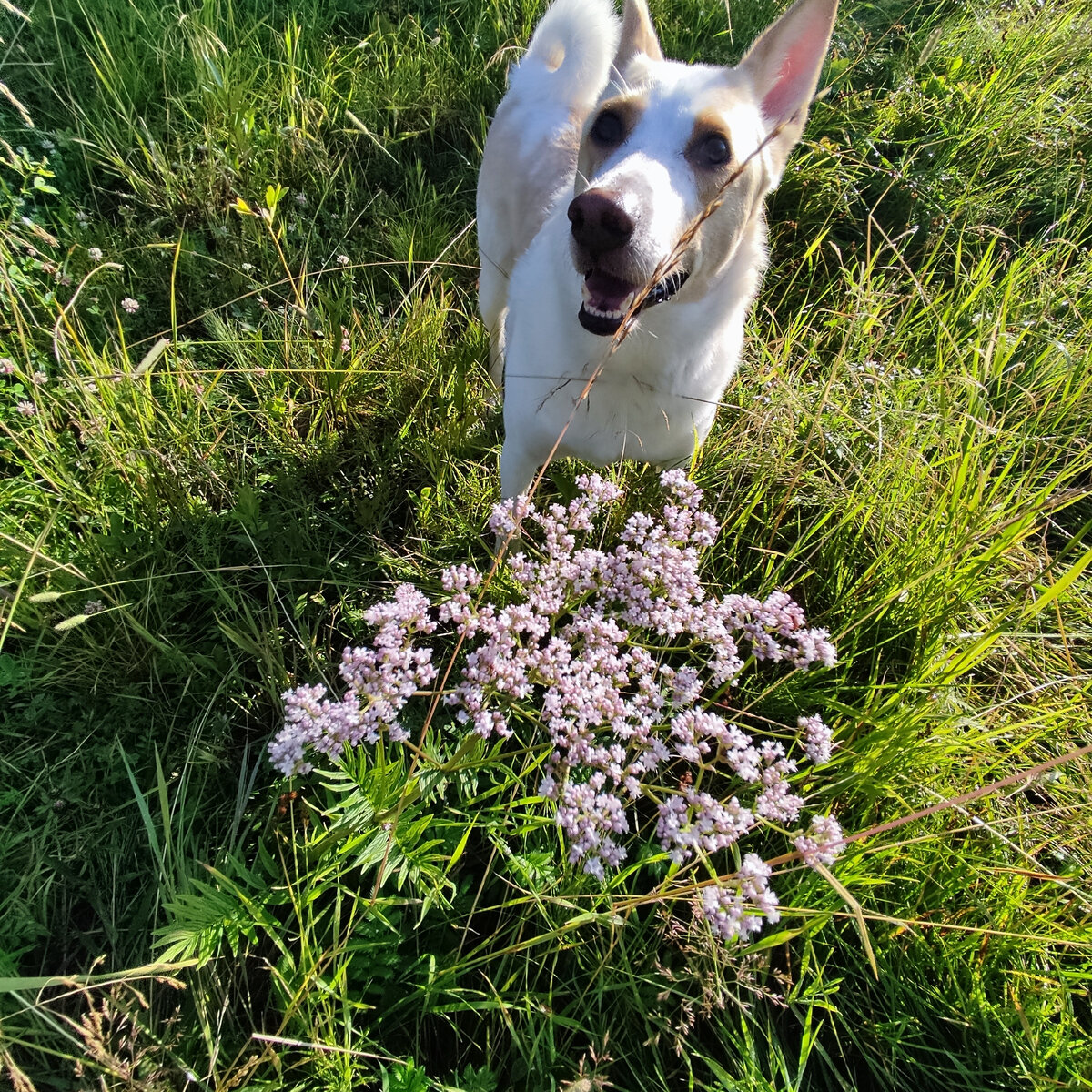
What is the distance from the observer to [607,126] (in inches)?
73.1

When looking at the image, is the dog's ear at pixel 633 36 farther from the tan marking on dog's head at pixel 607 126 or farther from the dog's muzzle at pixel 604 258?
the dog's muzzle at pixel 604 258

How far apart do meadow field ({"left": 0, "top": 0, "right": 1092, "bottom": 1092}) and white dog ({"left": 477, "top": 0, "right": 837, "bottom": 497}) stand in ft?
0.86

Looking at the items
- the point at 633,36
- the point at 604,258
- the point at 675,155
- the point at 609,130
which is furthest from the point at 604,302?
the point at 633,36

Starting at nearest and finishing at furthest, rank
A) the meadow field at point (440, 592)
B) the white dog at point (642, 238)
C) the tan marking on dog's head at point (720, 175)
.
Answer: the meadow field at point (440, 592) → the white dog at point (642, 238) → the tan marking on dog's head at point (720, 175)

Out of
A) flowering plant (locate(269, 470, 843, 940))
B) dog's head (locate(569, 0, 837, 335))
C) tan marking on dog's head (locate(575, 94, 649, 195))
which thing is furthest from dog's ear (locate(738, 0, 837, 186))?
flowering plant (locate(269, 470, 843, 940))

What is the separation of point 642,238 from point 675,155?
1.35 feet

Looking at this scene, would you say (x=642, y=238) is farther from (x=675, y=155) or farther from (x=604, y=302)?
(x=675, y=155)

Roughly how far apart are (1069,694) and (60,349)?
10.4ft

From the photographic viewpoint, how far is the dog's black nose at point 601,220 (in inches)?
58.0

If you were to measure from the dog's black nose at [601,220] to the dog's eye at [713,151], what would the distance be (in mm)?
484

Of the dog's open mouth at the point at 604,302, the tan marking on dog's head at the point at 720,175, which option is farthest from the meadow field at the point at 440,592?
the tan marking on dog's head at the point at 720,175

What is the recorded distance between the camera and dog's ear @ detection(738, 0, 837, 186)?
194 centimetres

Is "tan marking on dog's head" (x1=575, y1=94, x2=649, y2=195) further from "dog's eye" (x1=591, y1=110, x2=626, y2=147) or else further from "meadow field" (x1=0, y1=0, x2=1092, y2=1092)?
"meadow field" (x1=0, y1=0, x2=1092, y2=1092)

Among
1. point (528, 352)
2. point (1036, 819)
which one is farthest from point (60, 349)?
point (1036, 819)
